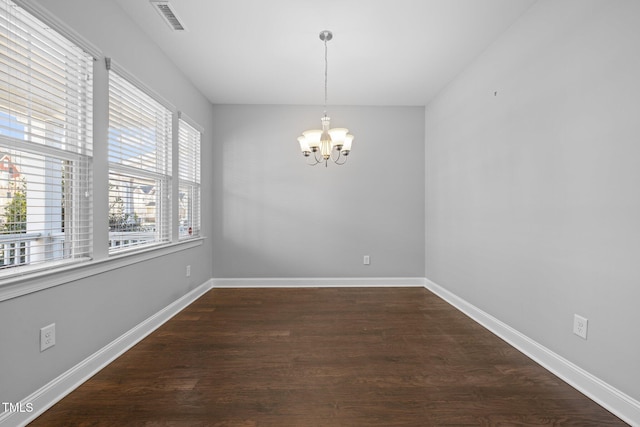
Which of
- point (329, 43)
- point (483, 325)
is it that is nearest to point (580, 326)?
point (483, 325)

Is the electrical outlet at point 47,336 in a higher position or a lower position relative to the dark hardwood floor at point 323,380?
higher

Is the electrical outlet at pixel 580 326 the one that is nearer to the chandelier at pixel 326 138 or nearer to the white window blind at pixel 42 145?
the chandelier at pixel 326 138

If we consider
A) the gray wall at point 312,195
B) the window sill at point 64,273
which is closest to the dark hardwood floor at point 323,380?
the window sill at point 64,273

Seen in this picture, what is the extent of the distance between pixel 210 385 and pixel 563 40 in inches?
124

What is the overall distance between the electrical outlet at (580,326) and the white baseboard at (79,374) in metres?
3.09

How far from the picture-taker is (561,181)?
6.66ft

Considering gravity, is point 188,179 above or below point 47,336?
above

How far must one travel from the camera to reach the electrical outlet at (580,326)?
1.86m

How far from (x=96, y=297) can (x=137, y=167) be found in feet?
3.55

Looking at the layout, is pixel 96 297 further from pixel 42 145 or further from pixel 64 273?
pixel 42 145

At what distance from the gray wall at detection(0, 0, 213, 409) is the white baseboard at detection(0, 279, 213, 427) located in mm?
39

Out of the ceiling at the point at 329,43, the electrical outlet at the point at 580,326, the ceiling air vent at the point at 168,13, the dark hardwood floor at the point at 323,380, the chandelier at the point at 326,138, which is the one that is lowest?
the dark hardwood floor at the point at 323,380

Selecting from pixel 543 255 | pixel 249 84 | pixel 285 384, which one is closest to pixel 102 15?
pixel 249 84

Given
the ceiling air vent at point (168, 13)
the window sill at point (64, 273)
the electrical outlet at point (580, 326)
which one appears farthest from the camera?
the ceiling air vent at point (168, 13)
